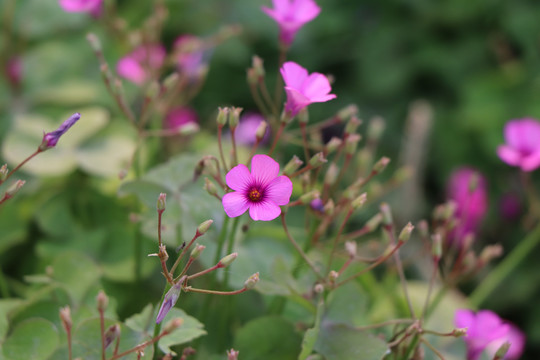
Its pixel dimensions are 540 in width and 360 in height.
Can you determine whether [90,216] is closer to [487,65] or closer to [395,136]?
[395,136]

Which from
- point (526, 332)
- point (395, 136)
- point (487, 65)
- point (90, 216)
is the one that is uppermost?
point (90, 216)

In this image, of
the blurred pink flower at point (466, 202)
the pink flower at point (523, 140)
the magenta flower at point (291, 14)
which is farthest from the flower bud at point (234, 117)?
the blurred pink flower at point (466, 202)

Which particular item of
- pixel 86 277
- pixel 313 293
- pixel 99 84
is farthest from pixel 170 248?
pixel 99 84

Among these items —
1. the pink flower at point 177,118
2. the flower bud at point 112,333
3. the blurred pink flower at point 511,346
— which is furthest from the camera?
the pink flower at point 177,118

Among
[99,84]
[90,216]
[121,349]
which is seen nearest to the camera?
[121,349]

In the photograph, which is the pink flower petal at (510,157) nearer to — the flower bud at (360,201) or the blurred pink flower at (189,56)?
the flower bud at (360,201)

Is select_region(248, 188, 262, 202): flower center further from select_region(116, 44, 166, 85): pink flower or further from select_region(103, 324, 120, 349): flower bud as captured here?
select_region(116, 44, 166, 85): pink flower

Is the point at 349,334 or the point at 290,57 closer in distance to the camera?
the point at 349,334

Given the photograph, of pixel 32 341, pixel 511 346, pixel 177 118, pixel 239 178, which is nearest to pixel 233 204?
pixel 239 178

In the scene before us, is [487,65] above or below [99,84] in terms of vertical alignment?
below
